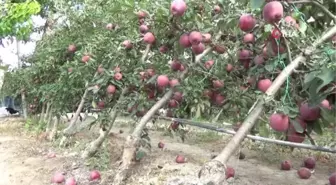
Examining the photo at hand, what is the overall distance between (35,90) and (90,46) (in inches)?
87.2

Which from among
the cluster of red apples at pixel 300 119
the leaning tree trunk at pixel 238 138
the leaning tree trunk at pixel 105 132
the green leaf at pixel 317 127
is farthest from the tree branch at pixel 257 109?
the leaning tree trunk at pixel 105 132

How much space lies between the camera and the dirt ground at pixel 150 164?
3.25 metres

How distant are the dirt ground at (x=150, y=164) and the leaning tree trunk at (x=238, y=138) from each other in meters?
1.59

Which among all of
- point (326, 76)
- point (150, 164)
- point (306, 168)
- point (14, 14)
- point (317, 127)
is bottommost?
point (306, 168)

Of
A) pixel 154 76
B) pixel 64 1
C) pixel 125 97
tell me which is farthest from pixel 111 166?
pixel 64 1

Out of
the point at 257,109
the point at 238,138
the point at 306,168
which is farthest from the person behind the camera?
the point at 306,168

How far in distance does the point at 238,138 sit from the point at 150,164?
2.16 metres

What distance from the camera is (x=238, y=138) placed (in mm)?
1295

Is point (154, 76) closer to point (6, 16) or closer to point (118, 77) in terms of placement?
point (118, 77)

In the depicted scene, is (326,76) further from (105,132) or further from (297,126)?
(105,132)

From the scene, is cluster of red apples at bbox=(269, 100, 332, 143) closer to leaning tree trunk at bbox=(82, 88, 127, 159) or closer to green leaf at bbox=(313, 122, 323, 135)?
green leaf at bbox=(313, 122, 323, 135)

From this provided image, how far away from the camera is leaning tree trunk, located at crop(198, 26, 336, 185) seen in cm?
119

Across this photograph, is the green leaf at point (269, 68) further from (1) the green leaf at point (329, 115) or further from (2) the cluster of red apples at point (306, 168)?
(2) the cluster of red apples at point (306, 168)

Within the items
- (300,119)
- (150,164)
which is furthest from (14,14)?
(300,119)
